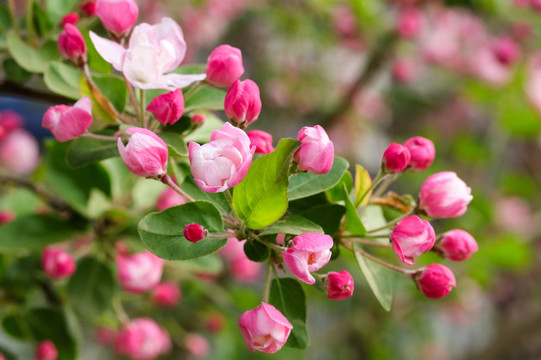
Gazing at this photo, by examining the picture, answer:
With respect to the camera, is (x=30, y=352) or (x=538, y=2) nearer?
(x=30, y=352)

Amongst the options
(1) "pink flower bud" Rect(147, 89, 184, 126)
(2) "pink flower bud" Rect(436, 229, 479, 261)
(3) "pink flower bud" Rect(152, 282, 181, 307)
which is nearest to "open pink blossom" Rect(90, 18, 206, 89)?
(1) "pink flower bud" Rect(147, 89, 184, 126)

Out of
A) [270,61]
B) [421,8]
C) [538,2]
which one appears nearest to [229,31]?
[270,61]

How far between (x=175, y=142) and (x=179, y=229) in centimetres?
8

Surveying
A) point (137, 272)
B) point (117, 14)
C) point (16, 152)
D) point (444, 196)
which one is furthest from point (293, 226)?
point (16, 152)

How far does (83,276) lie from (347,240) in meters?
0.38

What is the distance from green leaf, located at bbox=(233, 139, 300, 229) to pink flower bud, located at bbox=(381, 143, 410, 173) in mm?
121

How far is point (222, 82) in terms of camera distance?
18.2 inches

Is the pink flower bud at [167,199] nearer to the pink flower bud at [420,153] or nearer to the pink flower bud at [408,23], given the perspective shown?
the pink flower bud at [420,153]

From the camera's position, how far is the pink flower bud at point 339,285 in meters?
0.40

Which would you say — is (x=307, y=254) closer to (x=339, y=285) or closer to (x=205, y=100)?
(x=339, y=285)

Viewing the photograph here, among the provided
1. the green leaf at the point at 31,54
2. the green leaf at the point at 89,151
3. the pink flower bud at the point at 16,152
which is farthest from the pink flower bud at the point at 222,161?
the pink flower bud at the point at 16,152

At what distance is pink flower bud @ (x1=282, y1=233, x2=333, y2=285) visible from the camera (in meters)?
0.37

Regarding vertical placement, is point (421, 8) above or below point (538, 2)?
below

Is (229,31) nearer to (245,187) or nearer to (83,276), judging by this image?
(83,276)
